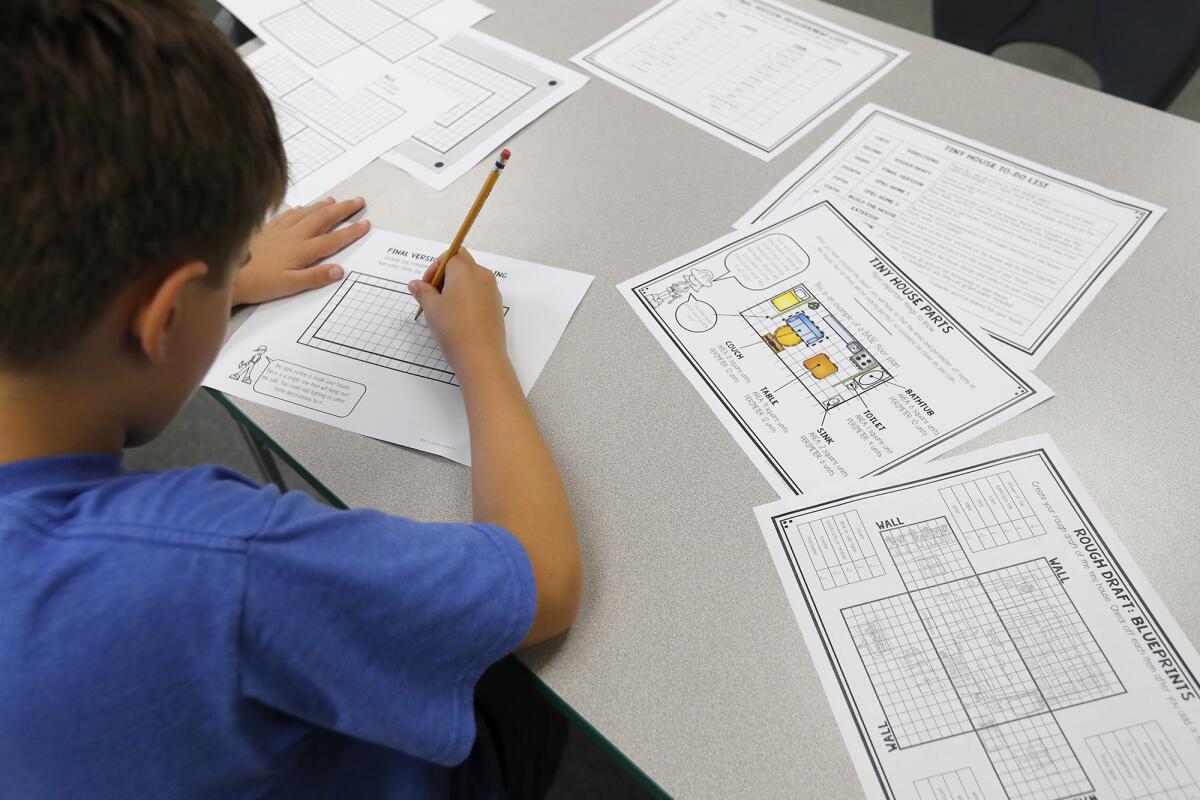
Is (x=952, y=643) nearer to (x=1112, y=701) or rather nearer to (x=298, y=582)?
(x=1112, y=701)

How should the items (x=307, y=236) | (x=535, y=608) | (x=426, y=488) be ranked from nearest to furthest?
(x=535, y=608)
(x=426, y=488)
(x=307, y=236)

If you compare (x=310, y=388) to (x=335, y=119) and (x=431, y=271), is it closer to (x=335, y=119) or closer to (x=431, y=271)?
(x=431, y=271)

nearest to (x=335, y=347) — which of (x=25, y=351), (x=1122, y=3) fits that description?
(x=25, y=351)

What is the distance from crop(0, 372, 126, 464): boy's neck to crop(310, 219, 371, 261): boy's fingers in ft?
1.21

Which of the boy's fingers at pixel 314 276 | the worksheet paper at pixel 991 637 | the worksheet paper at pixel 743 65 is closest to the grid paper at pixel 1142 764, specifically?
the worksheet paper at pixel 991 637

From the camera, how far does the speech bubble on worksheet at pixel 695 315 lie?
2.41 feet

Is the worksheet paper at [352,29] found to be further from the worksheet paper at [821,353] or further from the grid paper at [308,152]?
the worksheet paper at [821,353]

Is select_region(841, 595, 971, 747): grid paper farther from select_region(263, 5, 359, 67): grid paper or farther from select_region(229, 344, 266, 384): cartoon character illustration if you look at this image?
select_region(263, 5, 359, 67): grid paper

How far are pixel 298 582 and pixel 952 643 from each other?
1.42ft

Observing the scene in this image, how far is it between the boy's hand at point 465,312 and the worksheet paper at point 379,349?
0.05 ft

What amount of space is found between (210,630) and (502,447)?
269 mm

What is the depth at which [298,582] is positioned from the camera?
0.43 meters

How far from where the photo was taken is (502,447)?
2.07ft

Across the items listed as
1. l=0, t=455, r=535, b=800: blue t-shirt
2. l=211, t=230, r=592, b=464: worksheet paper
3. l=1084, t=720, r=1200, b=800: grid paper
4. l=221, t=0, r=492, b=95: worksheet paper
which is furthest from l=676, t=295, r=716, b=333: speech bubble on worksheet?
l=221, t=0, r=492, b=95: worksheet paper
